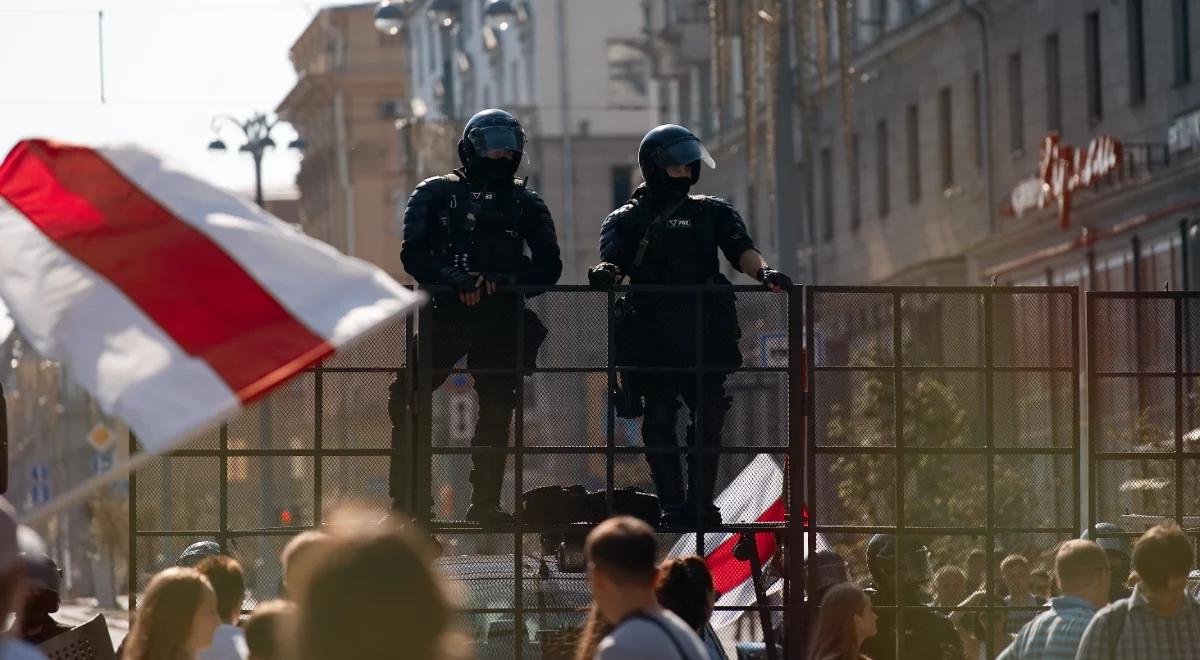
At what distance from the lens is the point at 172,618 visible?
7.64 meters

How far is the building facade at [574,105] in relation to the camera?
257 feet

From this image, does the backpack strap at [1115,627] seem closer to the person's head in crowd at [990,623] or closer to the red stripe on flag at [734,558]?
the person's head in crowd at [990,623]

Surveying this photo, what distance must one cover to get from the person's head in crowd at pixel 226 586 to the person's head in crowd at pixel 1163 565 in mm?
2969

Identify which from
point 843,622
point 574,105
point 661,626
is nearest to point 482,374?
point 843,622

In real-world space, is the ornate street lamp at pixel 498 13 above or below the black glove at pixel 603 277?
above

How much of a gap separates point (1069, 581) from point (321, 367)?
151 inches

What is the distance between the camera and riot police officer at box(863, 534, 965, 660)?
11875 mm

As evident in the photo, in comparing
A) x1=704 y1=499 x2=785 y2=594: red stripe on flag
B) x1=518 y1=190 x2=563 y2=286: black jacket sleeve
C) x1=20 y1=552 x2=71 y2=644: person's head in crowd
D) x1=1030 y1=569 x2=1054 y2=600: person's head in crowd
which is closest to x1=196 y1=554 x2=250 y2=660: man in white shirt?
x1=20 y1=552 x2=71 y2=644: person's head in crowd

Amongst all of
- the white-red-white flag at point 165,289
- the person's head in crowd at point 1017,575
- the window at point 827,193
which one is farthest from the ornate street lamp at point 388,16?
the white-red-white flag at point 165,289

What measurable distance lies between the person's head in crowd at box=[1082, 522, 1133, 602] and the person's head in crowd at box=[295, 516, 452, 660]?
25.7 feet

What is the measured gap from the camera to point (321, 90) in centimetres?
11469

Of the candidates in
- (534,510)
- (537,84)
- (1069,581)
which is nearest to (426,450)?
(534,510)

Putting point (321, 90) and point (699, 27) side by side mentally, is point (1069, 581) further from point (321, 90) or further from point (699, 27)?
point (321, 90)

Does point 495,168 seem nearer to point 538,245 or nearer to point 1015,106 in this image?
point 538,245
